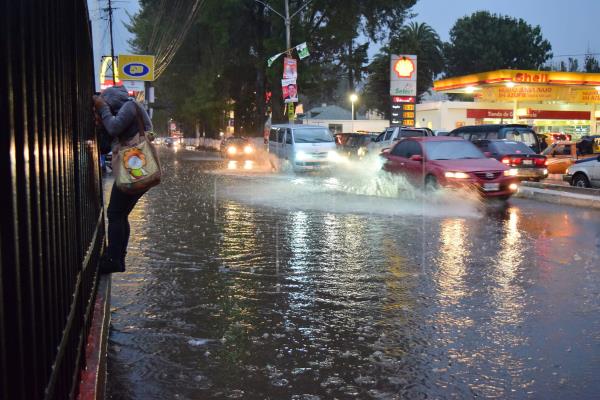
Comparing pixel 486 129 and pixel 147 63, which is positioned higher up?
pixel 147 63

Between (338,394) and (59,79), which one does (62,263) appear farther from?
(338,394)

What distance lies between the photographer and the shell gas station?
40.7 meters

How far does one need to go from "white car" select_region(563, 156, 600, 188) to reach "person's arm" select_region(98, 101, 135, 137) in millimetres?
16268

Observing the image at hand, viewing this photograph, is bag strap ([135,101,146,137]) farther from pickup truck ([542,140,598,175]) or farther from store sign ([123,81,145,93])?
store sign ([123,81,145,93])

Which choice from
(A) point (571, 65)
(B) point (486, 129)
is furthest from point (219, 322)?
(A) point (571, 65)

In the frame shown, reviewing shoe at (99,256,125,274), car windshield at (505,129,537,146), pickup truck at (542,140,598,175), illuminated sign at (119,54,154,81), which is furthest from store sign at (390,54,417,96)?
shoe at (99,256,125,274)

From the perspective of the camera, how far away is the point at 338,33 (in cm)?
4122

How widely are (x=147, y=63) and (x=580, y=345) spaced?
145 feet

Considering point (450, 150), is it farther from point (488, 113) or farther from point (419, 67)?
point (419, 67)

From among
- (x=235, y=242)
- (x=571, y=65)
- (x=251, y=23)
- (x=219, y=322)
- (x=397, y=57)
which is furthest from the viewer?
(x=571, y=65)

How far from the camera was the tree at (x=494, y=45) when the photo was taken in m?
78.8

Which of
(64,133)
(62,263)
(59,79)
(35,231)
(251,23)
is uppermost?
(251,23)

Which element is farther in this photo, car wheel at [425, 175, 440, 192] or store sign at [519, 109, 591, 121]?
store sign at [519, 109, 591, 121]

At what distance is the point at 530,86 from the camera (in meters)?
42.2
